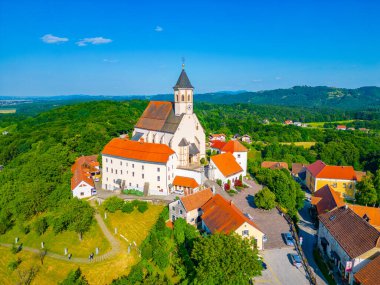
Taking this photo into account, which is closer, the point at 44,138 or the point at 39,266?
the point at 39,266

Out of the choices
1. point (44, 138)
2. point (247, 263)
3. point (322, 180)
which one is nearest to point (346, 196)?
point (322, 180)

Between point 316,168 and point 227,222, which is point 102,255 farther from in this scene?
point 316,168

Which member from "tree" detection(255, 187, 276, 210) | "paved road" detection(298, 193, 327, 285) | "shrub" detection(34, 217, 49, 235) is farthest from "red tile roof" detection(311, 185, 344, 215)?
"shrub" detection(34, 217, 49, 235)

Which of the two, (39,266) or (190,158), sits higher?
(190,158)

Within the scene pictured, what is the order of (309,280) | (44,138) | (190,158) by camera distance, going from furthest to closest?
(44,138) < (190,158) < (309,280)

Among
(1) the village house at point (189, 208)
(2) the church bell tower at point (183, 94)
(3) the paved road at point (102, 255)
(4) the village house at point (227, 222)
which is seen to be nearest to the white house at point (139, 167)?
(1) the village house at point (189, 208)

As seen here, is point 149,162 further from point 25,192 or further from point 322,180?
point 322,180
